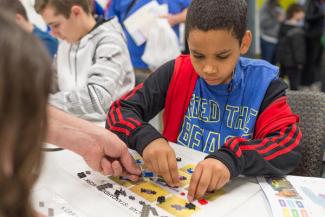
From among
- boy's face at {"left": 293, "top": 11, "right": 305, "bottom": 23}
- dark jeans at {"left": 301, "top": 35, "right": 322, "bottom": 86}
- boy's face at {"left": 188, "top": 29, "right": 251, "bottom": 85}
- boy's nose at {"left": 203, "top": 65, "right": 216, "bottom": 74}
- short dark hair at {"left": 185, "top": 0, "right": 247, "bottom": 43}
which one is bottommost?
dark jeans at {"left": 301, "top": 35, "right": 322, "bottom": 86}

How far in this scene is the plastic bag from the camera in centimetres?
227

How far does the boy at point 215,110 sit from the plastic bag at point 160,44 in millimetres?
924

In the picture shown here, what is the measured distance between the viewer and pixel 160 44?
2.28 metres

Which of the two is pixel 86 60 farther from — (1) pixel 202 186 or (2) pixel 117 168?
(1) pixel 202 186

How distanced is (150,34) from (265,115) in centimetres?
132

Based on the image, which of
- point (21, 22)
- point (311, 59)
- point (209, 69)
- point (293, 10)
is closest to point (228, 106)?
point (209, 69)

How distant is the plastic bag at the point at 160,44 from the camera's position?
227 centimetres

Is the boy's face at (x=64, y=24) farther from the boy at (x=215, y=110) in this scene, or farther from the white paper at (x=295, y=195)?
the white paper at (x=295, y=195)

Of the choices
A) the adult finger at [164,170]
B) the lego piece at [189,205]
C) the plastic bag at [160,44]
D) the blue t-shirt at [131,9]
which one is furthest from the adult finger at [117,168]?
the blue t-shirt at [131,9]

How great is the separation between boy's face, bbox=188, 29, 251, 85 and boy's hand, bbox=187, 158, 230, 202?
336 millimetres

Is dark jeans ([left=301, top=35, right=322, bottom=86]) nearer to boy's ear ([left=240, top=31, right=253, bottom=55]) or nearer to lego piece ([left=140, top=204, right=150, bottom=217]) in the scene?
boy's ear ([left=240, top=31, right=253, bottom=55])

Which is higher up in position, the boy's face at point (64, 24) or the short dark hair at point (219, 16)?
the short dark hair at point (219, 16)

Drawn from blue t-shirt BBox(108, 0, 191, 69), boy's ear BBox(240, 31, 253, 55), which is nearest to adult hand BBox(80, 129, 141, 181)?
boy's ear BBox(240, 31, 253, 55)

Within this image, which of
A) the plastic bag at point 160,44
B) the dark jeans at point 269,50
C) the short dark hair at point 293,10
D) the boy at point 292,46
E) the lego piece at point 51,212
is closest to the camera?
the lego piece at point 51,212
